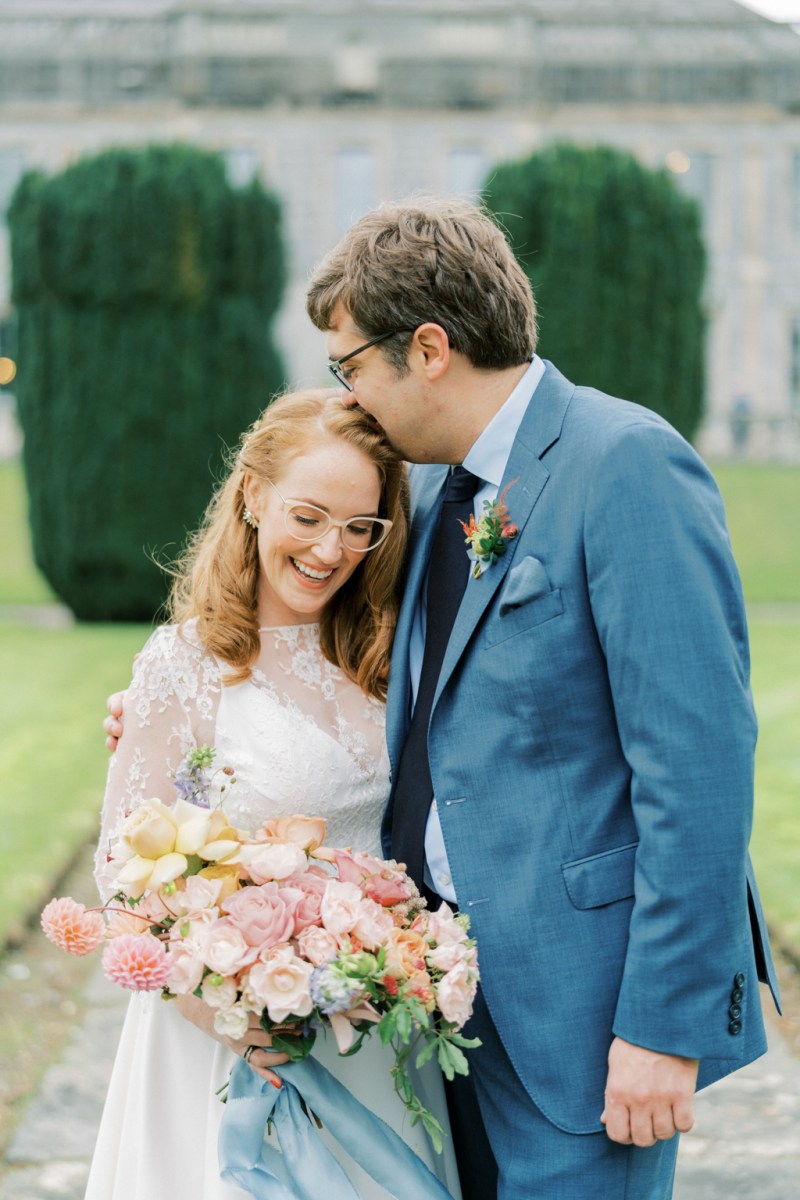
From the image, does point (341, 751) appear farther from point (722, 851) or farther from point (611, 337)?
point (611, 337)

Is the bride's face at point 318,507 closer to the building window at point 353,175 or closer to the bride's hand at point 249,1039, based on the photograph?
the bride's hand at point 249,1039

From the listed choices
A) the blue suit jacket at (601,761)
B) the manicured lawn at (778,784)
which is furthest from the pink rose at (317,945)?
the manicured lawn at (778,784)

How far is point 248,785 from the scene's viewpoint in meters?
2.66

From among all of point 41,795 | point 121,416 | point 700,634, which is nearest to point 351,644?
point 700,634

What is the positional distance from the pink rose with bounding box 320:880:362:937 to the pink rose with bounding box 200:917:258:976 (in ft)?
0.42

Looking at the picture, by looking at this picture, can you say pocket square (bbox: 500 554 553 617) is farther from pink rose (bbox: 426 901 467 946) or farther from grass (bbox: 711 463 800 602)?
grass (bbox: 711 463 800 602)

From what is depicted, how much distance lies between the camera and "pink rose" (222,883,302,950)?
82.3 inches

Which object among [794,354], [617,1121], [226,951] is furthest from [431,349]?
[794,354]

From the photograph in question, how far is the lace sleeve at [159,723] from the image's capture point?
256 cm

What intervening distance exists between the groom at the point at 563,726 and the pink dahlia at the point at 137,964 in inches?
22.4

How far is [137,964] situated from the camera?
2.04 m

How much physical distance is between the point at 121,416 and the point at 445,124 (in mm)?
22282

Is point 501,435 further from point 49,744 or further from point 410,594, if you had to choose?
point 49,744

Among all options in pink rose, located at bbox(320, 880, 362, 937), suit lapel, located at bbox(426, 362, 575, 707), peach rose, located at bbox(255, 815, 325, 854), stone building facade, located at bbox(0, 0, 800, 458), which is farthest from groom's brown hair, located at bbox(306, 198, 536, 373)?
stone building facade, located at bbox(0, 0, 800, 458)
